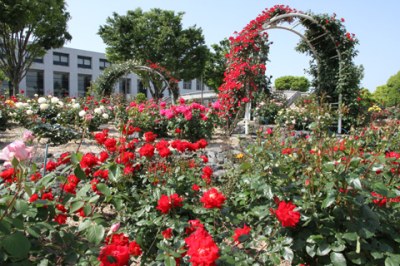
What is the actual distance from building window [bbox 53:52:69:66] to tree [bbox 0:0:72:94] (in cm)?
2610

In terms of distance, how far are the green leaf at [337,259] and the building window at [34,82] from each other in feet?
152

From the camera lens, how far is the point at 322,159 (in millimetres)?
1950

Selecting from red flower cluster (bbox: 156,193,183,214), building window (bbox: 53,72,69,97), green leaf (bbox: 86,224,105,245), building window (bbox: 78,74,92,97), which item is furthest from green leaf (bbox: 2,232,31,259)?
building window (bbox: 78,74,92,97)

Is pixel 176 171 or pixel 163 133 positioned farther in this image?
pixel 163 133

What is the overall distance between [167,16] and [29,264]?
26025mm

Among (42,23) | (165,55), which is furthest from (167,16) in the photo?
(42,23)

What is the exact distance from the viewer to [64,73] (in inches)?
1802

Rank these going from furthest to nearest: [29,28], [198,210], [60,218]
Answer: [29,28], [198,210], [60,218]

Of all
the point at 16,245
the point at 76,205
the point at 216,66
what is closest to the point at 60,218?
the point at 76,205

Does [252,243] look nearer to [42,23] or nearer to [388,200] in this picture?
[388,200]

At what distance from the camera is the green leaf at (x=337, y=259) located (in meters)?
1.58

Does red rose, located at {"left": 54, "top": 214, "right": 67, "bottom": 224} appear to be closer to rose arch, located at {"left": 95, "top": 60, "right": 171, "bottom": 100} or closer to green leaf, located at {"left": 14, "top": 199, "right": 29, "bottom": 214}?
green leaf, located at {"left": 14, "top": 199, "right": 29, "bottom": 214}

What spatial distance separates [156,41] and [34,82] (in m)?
26.6

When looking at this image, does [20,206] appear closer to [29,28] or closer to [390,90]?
[29,28]
